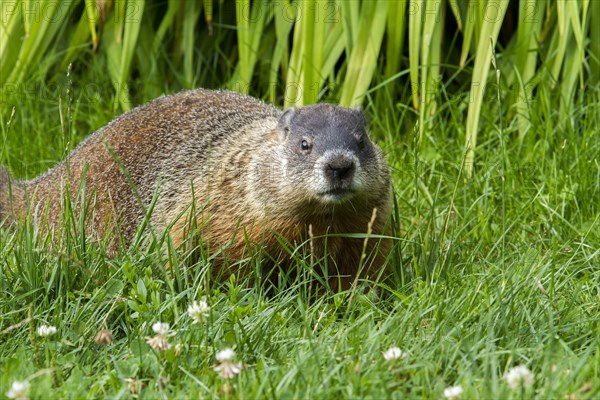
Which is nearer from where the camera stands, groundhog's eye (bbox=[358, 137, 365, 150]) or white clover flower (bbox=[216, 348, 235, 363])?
white clover flower (bbox=[216, 348, 235, 363])

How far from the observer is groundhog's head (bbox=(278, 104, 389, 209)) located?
12.5 feet

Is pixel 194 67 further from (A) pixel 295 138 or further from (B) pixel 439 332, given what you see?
(B) pixel 439 332

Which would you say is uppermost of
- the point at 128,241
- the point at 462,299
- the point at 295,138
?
the point at 295,138

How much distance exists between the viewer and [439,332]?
3.11 m

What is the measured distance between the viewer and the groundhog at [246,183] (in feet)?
12.7

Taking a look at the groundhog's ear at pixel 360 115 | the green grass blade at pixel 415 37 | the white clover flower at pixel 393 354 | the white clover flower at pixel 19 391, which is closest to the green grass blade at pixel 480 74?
the green grass blade at pixel 415 37

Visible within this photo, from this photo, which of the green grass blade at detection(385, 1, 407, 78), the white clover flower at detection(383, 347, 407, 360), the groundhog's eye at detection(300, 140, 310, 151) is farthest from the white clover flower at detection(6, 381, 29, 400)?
the green grass blade at detection(385, 1, 407, 78)

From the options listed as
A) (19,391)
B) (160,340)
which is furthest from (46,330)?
Result: (19,391)

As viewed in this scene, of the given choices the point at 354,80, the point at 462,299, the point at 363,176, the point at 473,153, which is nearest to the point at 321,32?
the point at 354,80

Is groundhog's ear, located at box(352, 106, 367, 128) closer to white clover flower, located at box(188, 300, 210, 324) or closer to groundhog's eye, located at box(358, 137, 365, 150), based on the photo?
groundhog's eye, located at box(358, 137, 365, 150)

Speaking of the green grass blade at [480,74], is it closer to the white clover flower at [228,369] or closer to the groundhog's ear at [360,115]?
the groundhog's ear at [360,115]

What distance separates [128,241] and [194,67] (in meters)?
2.10

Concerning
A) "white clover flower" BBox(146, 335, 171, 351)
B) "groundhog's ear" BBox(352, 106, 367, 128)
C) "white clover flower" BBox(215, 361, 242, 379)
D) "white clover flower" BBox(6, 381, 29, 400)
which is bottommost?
"white clover flower" BBox(146, 335, 171, 351)

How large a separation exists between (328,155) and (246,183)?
1.63 feet
